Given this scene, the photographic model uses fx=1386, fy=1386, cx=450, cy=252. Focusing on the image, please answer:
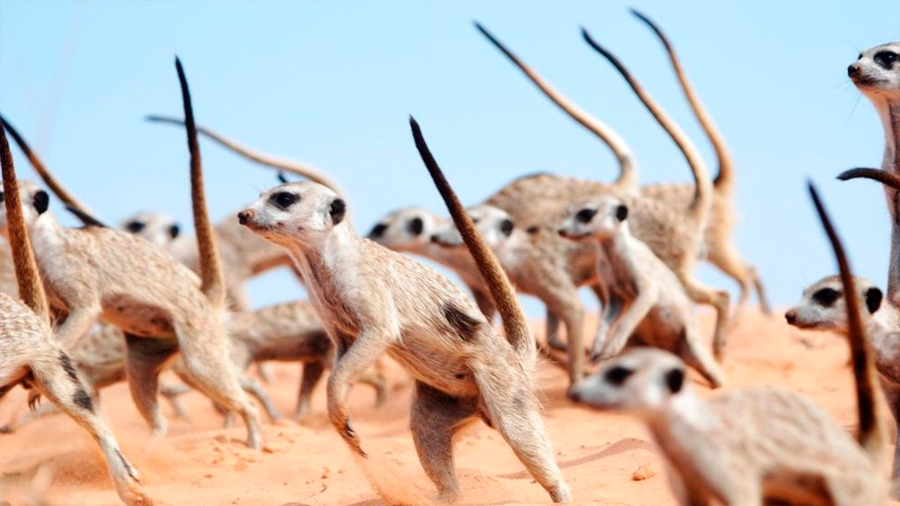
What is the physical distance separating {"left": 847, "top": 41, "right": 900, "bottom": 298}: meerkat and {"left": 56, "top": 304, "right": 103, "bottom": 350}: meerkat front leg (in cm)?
405

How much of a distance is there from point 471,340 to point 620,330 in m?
3.44

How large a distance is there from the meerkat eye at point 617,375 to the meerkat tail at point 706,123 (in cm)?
728

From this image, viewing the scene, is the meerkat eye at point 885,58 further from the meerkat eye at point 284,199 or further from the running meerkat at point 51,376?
the running meerkat at point 51,376

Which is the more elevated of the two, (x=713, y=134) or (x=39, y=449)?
(x=713, y=134)

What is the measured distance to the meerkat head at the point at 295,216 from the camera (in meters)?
5.61

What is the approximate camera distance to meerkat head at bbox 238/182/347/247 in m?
5.61

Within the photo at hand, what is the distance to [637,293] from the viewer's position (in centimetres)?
908

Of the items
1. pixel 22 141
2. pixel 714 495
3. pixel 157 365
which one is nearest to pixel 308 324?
pixel 157 365

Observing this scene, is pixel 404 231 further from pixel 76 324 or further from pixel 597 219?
pixel 76 324

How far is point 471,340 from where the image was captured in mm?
5500

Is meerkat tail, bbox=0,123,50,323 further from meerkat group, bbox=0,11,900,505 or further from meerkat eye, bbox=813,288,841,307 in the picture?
meerkat eye, bbox=813,288,841,307

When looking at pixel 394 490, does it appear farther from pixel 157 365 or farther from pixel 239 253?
pixel 239 253

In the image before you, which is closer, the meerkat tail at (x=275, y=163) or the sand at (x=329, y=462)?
the sand at (x=329, y=462)

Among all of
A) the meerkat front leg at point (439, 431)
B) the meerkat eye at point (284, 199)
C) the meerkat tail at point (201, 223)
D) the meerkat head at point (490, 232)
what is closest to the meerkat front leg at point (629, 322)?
the meerkat head at point (490, 232)
